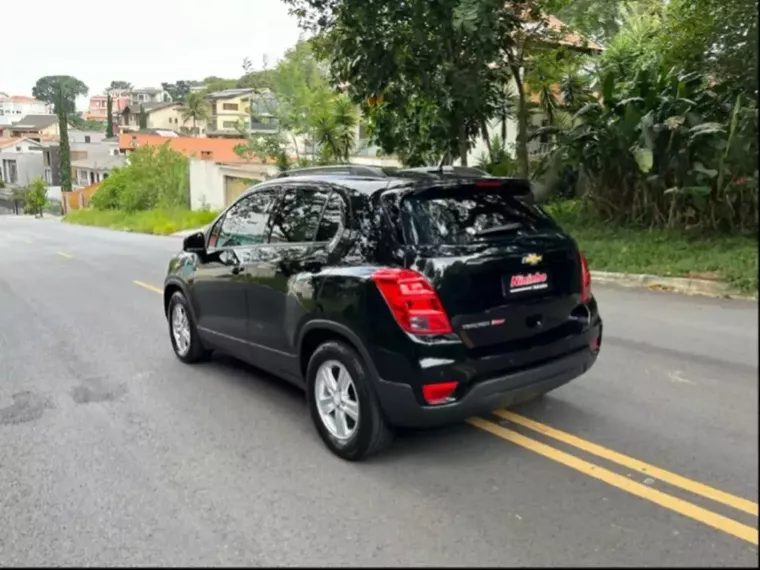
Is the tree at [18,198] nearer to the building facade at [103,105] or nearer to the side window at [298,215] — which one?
the building facade at [103,105]

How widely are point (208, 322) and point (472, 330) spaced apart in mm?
2990

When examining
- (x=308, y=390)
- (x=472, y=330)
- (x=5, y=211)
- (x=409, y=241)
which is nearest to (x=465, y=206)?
(x=409, y=241)

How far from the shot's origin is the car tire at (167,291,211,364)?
6.74 m

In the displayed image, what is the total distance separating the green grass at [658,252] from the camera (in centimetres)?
951

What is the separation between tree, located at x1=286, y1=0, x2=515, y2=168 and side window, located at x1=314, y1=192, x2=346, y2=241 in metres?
7.64

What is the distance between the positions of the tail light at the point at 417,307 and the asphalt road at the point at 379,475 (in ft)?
2.91

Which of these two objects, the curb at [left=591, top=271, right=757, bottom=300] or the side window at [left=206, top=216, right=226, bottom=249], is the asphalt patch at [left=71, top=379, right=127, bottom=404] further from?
the curb at [left=591, top=271, right=757, bottom=300]

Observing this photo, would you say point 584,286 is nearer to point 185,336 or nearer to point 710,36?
point 185,336

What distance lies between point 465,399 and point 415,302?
62cm

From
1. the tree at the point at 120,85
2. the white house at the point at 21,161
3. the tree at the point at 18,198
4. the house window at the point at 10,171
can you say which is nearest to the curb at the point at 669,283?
the tree at the point at 18,198

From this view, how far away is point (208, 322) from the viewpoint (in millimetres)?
6297

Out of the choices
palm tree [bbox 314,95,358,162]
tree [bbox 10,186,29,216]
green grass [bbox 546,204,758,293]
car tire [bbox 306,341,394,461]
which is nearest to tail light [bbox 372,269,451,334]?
car tire [bbox 306,341,394,461]

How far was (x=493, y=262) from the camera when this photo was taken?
418 cm

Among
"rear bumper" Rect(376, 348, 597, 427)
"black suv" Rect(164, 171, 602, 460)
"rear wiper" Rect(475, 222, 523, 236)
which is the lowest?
"rear bumper" Rect(376, 348, 597, 427)
